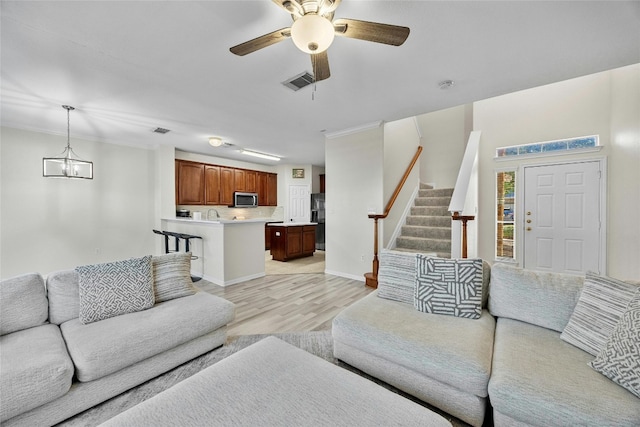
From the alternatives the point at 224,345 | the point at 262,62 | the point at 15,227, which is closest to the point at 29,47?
the point at 262,62

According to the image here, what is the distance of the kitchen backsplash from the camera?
242 inches

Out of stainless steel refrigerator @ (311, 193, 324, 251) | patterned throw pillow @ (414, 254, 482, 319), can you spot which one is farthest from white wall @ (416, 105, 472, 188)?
patterned throw pillow @ (414, 254, 482, 319)

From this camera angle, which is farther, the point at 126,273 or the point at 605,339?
the point at 126,273

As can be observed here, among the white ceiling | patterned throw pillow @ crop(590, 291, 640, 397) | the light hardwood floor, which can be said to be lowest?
the light hardwood floor

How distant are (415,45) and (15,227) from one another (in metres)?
6.05

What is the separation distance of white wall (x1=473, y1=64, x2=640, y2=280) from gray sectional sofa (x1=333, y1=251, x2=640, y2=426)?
3156 mm

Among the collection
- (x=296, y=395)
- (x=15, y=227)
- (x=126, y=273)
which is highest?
(x=15, y=227)

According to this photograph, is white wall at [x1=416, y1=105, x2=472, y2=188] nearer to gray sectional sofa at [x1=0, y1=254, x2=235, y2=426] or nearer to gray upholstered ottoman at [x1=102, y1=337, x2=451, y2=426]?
gray sectional sofa at [x1=0, y1=254, x2=235, y2=426]

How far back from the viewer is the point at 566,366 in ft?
4.13

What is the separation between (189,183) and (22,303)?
4.33m

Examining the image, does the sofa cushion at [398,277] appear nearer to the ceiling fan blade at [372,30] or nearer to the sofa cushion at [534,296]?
the sofa cushion at [534,296]

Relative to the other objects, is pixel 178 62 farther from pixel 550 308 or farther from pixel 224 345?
pixel 550 308

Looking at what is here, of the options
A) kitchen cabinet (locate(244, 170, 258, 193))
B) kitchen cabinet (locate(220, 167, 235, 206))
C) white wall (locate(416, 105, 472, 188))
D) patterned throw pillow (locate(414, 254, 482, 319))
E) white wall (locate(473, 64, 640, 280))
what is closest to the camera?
patterned throw pillow (locate(414, 254, 482, 319))

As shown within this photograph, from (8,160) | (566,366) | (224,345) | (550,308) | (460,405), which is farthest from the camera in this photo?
(8,160)
